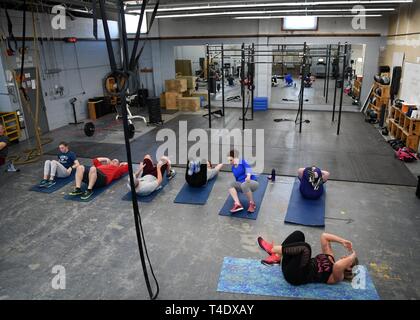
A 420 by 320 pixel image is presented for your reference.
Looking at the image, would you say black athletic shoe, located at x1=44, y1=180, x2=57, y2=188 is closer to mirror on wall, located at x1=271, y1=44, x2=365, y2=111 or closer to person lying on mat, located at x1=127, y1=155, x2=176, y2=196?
person lying on mat, located at x1=127, y1=155, x2=176, y2=196

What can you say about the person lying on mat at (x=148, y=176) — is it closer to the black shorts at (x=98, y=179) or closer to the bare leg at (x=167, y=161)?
the bare leg at (x=167, y=161)

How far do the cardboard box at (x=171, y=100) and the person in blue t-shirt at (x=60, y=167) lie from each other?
671 cm

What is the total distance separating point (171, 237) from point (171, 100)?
8846mm

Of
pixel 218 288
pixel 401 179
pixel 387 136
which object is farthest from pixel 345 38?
pixel 218 288

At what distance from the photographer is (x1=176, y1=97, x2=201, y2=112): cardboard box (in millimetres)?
11953

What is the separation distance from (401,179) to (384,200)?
102 centimetres

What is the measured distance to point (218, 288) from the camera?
3.35m

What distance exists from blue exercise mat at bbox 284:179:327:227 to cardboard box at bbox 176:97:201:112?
730 centimetres

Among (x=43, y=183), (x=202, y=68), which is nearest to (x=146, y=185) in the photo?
(x=43, y=183)

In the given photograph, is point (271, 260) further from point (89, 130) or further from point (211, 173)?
point (89, 130)

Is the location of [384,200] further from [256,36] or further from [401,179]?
[256,36]

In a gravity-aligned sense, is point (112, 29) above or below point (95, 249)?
above

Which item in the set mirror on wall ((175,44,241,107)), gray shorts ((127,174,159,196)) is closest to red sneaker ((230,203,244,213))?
gray shorts ((127,174,159,196))
